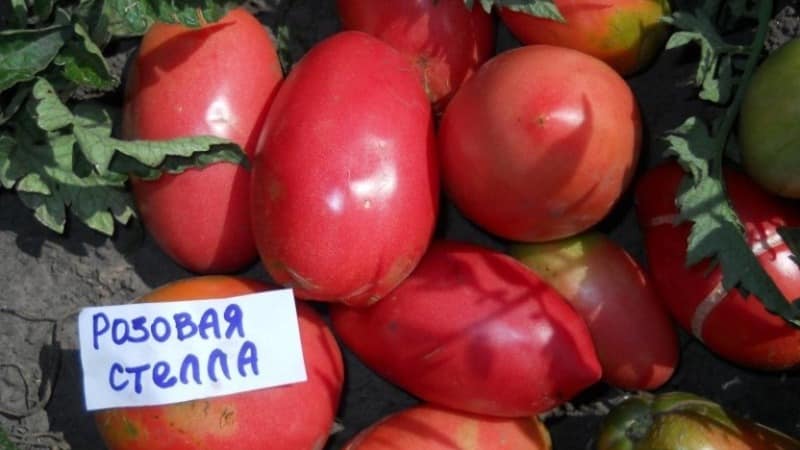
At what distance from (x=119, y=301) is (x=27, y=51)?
12.7 inches

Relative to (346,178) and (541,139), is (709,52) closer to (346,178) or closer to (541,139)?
(541,139)

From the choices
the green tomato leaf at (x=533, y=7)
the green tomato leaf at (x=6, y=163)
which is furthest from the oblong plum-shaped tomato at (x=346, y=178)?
the green tomato leaf at (x=6, y=163)

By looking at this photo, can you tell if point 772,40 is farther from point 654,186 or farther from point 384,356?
point 384,356

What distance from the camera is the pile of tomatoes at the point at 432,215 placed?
3.34 feet

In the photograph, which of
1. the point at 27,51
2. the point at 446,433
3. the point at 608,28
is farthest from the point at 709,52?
the point at 27,51

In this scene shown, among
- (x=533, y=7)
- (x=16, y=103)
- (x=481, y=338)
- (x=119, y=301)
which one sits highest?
(x=533, y=7)

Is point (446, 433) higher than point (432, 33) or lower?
lower

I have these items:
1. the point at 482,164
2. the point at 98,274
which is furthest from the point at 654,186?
the point at 98,274

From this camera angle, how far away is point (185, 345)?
1.12m

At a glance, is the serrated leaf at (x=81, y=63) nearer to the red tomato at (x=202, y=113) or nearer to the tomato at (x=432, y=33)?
the red tomato at (x=202, y=113)

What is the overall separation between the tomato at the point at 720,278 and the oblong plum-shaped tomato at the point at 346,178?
27cm

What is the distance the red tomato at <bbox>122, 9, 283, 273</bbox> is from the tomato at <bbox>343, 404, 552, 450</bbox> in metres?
0.25

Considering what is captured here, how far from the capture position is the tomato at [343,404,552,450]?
42.3 inches

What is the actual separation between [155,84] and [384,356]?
373mm
